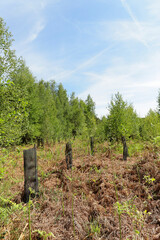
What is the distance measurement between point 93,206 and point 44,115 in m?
17.8

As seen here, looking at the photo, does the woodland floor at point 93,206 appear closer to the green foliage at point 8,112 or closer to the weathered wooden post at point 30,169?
the weathered wooden post at point 30,169

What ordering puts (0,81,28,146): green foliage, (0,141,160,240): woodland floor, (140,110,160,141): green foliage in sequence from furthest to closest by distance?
1. (140,110,160,141): green foliage
2. (0,81,28,146): green foliage
3. (0,141,160,240): woodland floor

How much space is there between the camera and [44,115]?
2044 cm

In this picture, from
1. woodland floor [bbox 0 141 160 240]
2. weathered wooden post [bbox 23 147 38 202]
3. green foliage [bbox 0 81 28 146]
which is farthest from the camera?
green foliage [bbox 0 81 28 146]

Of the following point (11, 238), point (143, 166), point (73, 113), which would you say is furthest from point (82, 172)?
point (73, 113)

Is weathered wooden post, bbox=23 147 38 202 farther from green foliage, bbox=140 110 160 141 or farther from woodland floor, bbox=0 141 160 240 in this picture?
green foliage, bbox=140 110 160 141

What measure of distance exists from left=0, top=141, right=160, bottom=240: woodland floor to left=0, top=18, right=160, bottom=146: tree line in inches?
82.9

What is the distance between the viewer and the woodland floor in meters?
2.68

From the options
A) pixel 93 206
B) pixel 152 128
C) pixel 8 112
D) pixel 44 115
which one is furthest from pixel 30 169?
pixel 44 115

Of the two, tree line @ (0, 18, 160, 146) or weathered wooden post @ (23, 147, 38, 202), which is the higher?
A: tree line @ (0, 18, 160, 146)

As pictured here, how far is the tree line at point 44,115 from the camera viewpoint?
9.23 meters

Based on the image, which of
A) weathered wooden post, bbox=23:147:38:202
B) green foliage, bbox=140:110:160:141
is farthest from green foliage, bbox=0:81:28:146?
green foliage, bbox=140:110:160:141

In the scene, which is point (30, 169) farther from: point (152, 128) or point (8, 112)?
point (152, 128)

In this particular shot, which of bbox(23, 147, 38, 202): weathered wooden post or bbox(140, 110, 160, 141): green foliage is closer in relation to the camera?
bbox(23, 147, 38, 202): weathered wooden post
